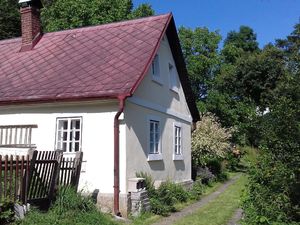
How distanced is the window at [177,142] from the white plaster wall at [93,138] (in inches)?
183

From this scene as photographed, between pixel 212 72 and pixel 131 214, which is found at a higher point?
pixel 212 72

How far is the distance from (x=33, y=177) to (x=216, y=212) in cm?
525

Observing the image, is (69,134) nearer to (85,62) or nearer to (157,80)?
(85,62)

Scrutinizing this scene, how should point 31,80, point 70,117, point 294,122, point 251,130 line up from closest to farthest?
point 294,122, point 251,130, point 70,117, point 31,80

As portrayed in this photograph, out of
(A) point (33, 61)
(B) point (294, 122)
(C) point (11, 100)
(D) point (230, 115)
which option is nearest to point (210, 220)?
(B) point (294, 122)

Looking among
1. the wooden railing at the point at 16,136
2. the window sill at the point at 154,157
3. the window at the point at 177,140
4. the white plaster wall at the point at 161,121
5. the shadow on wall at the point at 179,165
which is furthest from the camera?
the window at the point at 177,140

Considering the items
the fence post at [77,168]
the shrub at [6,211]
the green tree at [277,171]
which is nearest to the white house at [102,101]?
the fence post at [77,168]

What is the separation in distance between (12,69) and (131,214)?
23.0 ft

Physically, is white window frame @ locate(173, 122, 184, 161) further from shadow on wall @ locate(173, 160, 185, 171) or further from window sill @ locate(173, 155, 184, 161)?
shadow on wall @ locate(173, 160, 185, 171)

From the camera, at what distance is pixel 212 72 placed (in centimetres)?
3484

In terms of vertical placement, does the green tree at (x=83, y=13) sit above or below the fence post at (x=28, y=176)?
above

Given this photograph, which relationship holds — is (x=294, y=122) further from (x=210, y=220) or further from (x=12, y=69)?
(x=12, y=69)

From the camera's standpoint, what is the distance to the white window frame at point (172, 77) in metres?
16.0

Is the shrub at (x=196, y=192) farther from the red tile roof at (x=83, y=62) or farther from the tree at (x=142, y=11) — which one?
the tree at (x=142, y=11)
